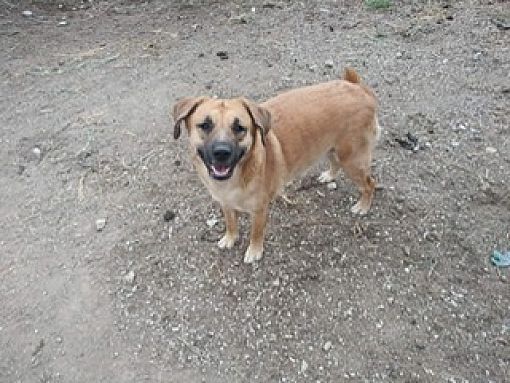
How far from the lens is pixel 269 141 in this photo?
116 inches

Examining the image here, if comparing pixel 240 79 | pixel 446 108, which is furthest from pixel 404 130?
pixel 240 79

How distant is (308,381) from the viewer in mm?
2721

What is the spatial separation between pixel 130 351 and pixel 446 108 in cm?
289

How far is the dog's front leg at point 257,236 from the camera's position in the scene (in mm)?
3078

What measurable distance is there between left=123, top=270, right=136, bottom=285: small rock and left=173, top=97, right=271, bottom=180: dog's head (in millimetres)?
869

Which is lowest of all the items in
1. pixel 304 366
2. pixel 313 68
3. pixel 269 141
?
pixel 304 366

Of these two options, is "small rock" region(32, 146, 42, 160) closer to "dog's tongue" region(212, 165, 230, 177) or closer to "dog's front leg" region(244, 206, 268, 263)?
"dog's front leg" region(244, 206, 268, 263)

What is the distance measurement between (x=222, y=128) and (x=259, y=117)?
0.20m

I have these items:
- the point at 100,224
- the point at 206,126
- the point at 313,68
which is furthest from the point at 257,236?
the point at 313,68

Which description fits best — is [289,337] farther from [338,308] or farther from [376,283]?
[376,283]

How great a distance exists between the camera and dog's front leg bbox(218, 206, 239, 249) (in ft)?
10.6

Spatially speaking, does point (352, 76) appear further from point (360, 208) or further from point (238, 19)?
point (238, 19)

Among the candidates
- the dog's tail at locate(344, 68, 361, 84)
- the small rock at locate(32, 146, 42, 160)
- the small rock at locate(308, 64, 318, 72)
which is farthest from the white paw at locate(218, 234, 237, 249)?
the small rock at locate(308, 64, 318, 72)

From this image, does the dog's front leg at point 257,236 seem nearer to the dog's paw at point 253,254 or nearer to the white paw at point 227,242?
the dog's paw at point 253,254
